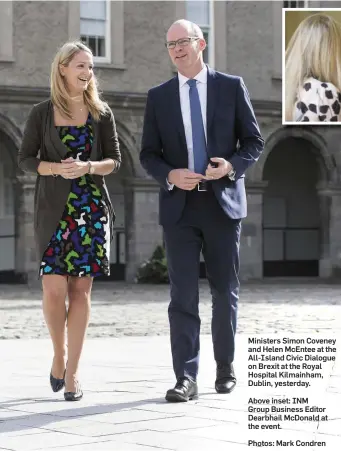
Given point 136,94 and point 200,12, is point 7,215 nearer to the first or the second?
point 136,94

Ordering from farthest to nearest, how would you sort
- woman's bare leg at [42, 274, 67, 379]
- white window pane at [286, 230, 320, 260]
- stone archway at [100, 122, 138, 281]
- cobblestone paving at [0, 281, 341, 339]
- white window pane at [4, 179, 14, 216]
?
white window pane at [286, 230, 320, 260] < white window pane at [4, 179, 14, 216] < stone archway at [100, 122, 138, 281] < cobblestone paving at [0, 281, 341, 339] < woman's bare leg at [42, 274, 67, 379]

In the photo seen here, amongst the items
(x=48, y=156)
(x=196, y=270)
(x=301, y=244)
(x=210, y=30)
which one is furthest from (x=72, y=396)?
(x=301, y=244)

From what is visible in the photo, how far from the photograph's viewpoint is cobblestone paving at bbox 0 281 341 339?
13.8 metres

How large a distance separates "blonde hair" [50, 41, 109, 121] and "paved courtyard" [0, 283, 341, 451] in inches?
64.9

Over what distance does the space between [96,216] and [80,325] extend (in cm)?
63

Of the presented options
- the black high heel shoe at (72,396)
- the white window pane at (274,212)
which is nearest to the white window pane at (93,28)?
the white window pane at (274,212)

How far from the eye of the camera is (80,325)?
23.3ft

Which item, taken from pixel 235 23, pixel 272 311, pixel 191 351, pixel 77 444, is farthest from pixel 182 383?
pixel 235 23

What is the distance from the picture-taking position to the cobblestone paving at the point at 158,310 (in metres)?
13.8

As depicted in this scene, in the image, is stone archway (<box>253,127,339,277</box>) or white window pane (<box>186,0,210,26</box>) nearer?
white window pane (<box>186,0,210,26</box>)

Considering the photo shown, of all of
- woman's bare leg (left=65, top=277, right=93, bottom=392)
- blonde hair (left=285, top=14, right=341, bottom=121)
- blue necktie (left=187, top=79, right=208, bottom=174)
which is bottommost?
→ woman's bare leg (left=65, top=277, right=93, bottom=392)

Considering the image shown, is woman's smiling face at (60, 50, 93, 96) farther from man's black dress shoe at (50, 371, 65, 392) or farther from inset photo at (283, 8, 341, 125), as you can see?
inset photo at (283, 8, 341, 125)

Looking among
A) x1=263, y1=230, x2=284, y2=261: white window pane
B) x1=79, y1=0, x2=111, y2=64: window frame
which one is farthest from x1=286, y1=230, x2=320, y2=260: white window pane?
x1=79, y1=0, x2=111, y2=64: window frame

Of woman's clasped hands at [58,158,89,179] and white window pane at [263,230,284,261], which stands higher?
woman's clasped hands at [58,158,89,179]
